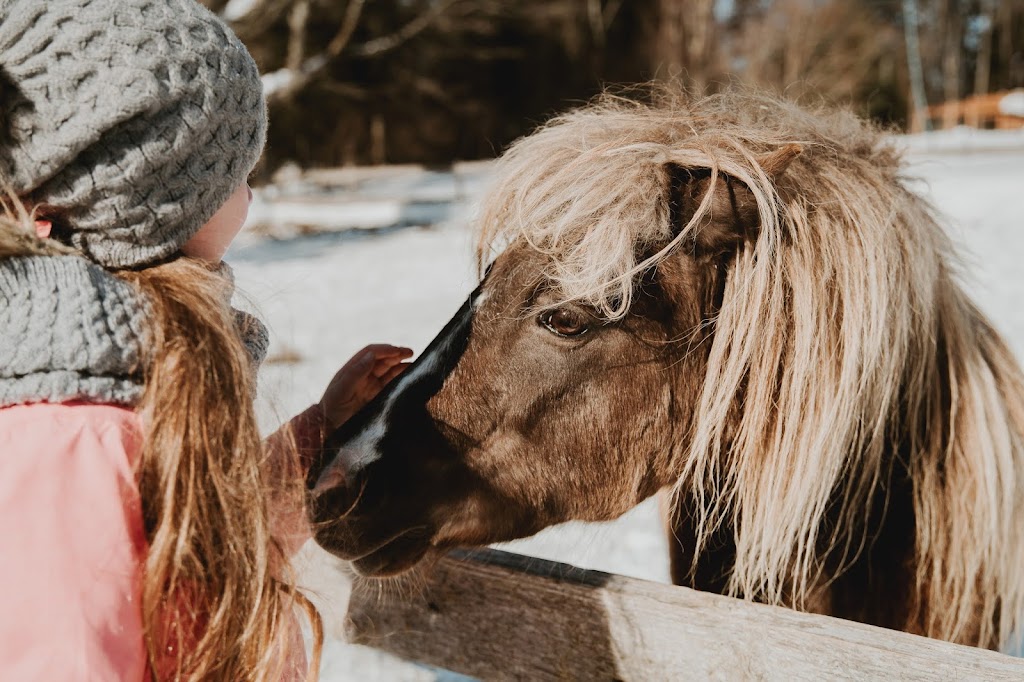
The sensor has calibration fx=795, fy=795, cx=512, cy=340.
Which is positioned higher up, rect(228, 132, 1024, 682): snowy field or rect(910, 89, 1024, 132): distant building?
rect(910, 89, 1024, 132): distant building

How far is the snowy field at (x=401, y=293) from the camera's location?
164 centimetres

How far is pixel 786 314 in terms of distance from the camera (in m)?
1.27

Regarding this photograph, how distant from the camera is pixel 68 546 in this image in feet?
2.53

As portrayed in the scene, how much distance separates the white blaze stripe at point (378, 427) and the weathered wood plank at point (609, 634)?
28 cm

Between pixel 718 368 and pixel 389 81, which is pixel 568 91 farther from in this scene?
pixel 718 368

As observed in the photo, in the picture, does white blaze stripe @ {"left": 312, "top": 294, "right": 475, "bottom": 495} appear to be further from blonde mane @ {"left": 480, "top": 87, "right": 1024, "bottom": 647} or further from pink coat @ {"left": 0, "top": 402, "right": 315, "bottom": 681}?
pink coat @ {"left": 0, "top": 402, "right": 315, "bottom": 681}

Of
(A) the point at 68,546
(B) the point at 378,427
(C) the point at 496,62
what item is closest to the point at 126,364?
(A) the point at 68,546

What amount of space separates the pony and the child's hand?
136 millimetres

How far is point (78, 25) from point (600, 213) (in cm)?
73

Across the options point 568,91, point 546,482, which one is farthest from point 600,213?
point 568,91

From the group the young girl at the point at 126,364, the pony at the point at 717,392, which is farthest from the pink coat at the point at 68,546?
the pony at the point at 717,392

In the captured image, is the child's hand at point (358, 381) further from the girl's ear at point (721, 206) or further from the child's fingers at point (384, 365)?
the girl's ear at point (721, 206)

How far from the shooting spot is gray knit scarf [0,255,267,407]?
80 centimetres

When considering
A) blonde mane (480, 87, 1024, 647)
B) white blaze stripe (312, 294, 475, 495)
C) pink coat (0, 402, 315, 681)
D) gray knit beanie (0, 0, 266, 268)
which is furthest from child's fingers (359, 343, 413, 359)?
pink coat (0, 402, 315, 681)
